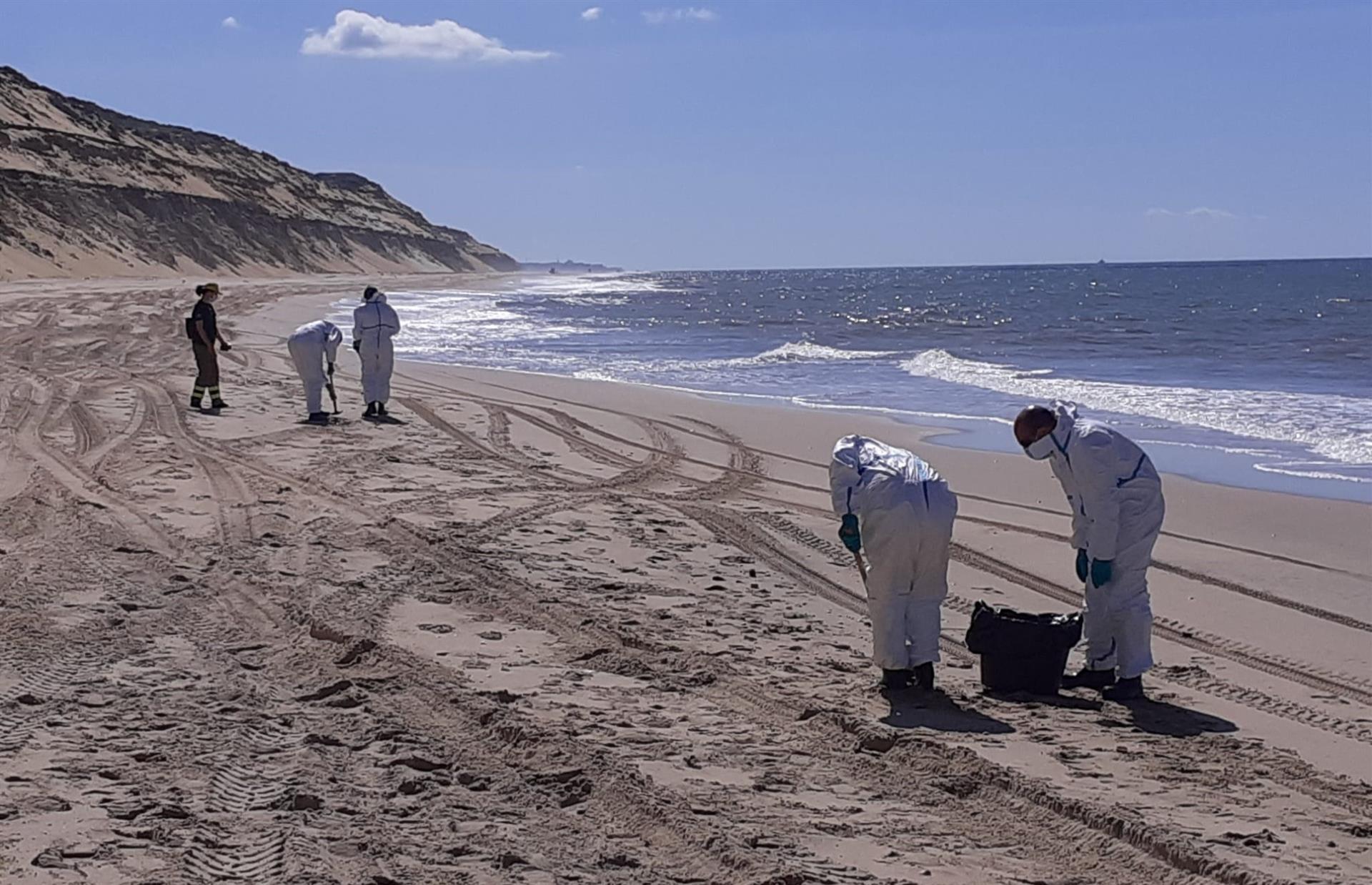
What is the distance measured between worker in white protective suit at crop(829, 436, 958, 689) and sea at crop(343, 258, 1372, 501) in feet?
26.3

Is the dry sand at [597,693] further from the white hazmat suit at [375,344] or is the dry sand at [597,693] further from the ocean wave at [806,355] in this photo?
the ocean wave at [806,355]

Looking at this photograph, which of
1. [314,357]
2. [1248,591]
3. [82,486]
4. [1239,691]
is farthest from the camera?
[314,357]

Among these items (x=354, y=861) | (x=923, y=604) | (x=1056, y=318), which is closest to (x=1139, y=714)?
(x=923, y=604)

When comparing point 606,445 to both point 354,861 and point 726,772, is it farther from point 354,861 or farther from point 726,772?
point 354,861

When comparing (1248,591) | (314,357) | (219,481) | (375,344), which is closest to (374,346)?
(375,344)

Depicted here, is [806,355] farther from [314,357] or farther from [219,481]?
[219,481]

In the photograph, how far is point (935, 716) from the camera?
6582mm

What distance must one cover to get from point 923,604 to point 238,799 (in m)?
3.15

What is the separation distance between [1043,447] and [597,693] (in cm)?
228

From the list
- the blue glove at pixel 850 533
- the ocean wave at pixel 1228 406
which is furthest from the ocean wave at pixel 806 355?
the blue glove at pixel 850 533

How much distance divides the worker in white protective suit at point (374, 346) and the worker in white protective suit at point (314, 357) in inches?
13.1

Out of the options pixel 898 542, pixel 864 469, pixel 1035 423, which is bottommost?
pixel 898 542

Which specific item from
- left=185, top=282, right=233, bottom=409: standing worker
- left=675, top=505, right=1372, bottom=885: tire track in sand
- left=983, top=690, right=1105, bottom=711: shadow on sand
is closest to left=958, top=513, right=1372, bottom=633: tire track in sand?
left=675, top=505, right=1372, bottom=885: tire track in sand

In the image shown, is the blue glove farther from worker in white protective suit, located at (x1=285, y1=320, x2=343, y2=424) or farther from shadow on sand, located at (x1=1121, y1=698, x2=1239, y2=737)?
worker in white protective suit, located at (x1=285, y1=320, x2=343, y2=424)
